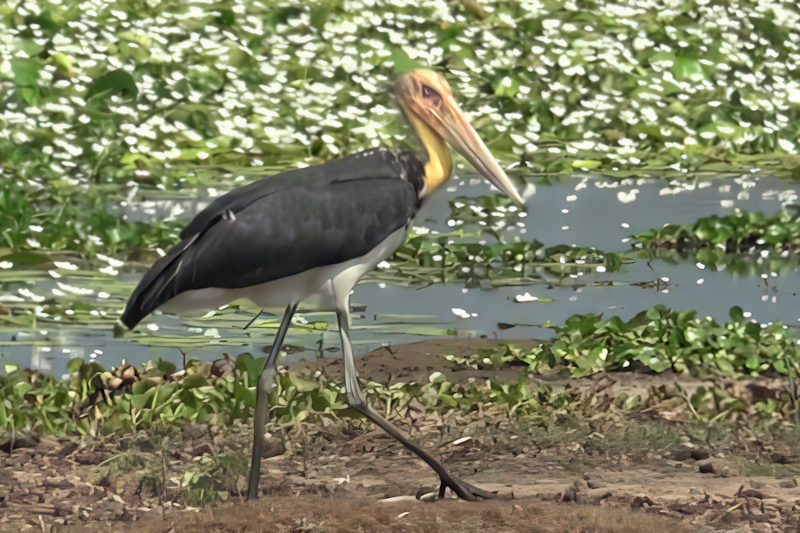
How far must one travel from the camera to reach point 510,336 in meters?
7.32

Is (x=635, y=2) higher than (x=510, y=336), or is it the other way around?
(x=635, y=2)

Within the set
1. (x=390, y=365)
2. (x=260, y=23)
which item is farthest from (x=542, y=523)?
(x=260, y=23)

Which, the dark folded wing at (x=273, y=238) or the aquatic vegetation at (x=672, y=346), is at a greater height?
the dark folded wing at (x=273, y=238)

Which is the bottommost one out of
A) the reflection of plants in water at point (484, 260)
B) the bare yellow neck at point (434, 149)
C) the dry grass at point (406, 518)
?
the dry grass at point (406, 518)

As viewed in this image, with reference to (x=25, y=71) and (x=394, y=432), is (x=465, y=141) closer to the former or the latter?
(x=394, y=432)

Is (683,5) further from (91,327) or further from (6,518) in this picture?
(6,518)

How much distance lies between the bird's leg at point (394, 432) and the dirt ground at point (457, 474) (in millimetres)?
80

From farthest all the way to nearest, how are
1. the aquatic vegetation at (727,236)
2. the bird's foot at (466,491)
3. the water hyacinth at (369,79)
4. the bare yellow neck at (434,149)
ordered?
1. the water hyacinth at (369,79)
2. the aquatic vegetation at (727,236)
3. the bare yellow neck at (434,149)
4. the bird's foot at (466,491)

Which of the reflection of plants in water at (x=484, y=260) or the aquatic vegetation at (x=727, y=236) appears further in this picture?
the aquatic vegetation at (x=727, y=236)

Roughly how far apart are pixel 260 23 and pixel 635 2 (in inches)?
140

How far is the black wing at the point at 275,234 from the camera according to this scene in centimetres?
549

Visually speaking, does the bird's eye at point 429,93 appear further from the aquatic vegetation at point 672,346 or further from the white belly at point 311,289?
the aquatic vegetation at point 672,346

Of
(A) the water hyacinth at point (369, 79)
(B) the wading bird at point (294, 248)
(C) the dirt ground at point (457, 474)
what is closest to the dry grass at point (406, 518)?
(C) the dirt ground at point (457, 474)

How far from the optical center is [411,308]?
770 cm
